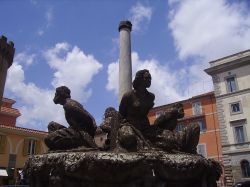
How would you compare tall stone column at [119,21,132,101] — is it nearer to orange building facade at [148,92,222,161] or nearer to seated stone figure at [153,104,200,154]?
seated stone figure at [153,104,200,154]

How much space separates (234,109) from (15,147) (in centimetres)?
2315

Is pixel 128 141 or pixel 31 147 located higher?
pixel 31 147

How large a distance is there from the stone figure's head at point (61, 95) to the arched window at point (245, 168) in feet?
95.3

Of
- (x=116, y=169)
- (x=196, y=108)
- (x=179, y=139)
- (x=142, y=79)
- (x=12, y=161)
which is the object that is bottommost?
(x=116, y=169)

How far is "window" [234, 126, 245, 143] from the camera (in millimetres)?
31962

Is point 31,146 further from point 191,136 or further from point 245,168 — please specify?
point 191,136

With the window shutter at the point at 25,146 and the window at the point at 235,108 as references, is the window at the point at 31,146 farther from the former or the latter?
the window at the point at 235,108

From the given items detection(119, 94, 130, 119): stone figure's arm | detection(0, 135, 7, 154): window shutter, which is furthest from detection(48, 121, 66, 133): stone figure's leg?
detection(0, 135, 7, 154): window shutter

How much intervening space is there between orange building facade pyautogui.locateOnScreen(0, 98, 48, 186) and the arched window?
19703mm

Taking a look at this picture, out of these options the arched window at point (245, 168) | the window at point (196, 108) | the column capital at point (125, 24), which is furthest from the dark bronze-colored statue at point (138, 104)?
the window at point (196, 108)

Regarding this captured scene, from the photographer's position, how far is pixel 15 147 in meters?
32.1

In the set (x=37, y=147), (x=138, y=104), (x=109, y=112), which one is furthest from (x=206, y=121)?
(x=138, y=104)

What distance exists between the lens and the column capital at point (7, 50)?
114ft

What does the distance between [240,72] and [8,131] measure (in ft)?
82.1
